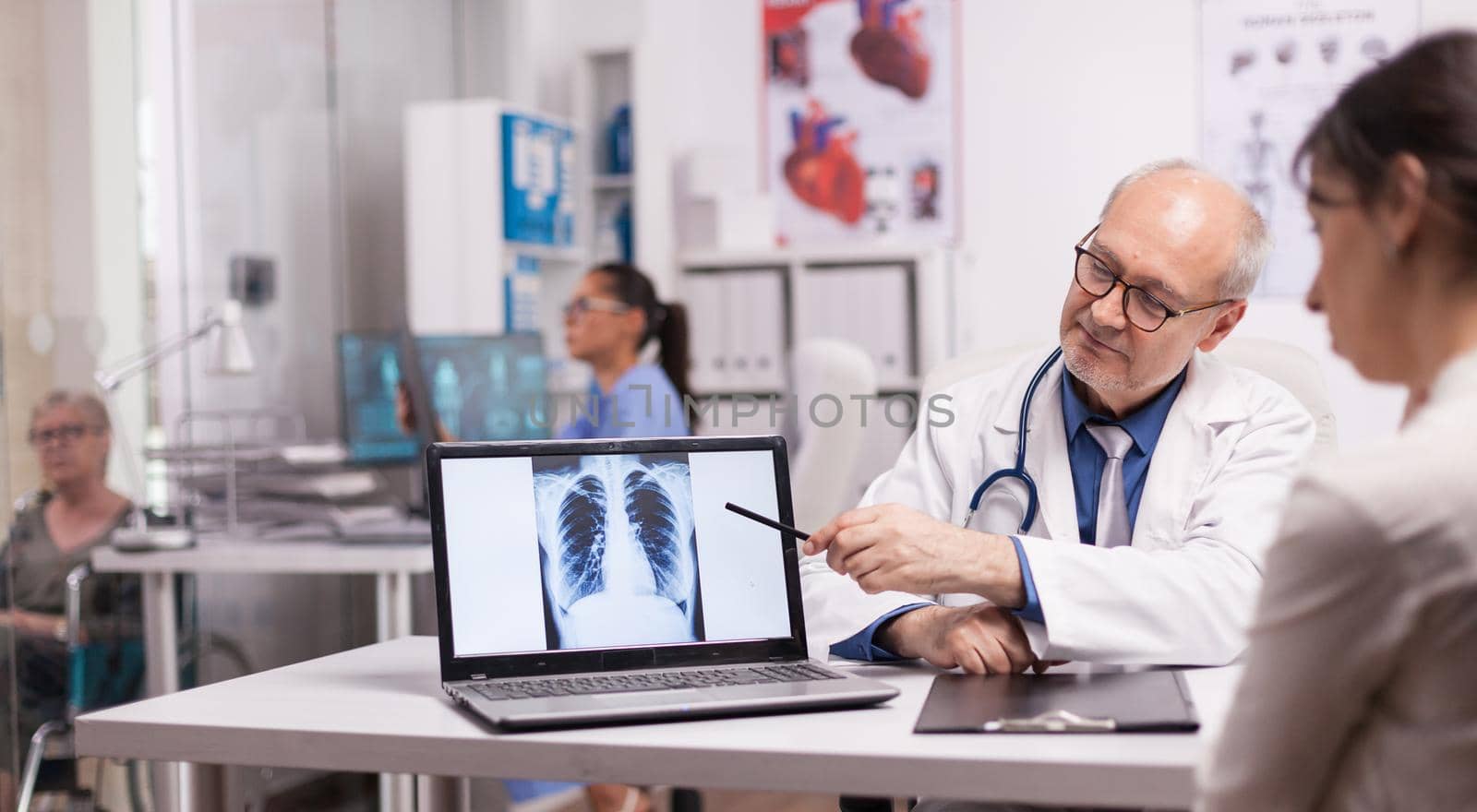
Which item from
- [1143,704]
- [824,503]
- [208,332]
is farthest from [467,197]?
[1143,704]

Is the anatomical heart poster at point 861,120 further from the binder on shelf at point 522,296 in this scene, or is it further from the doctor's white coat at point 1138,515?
the doctor's white coat at point 1138,515

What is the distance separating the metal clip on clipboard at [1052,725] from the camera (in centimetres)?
107

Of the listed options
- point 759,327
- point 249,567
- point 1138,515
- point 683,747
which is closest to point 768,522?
point 683,747

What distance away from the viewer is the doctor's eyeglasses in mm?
1552

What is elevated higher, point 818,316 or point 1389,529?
point 818,316

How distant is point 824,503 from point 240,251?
163cm

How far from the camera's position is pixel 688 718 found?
115 cm

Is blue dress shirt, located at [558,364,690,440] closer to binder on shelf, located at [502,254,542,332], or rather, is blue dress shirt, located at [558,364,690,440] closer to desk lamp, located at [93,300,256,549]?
desk lamp, located at [93,300,256,549]

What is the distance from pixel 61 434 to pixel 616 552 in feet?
6.45

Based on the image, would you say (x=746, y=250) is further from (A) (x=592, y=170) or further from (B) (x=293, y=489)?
(B) (x=293, y=489)

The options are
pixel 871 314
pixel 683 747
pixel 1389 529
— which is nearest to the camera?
pixel 1389 529

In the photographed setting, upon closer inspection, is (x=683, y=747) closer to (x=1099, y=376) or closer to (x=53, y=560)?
(x=1099, y=376)

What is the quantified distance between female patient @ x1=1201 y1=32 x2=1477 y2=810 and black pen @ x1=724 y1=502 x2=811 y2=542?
53cm

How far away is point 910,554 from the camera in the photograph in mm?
1298
